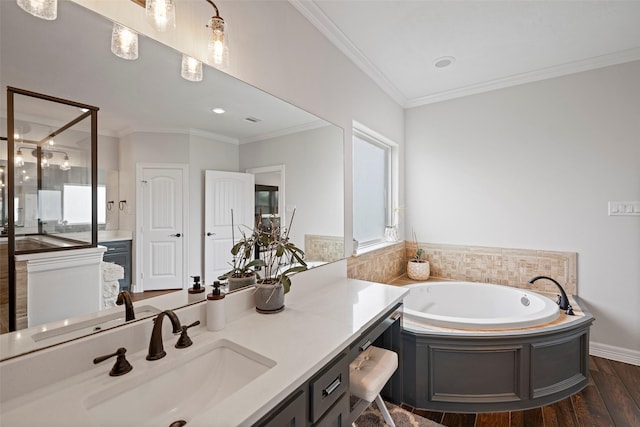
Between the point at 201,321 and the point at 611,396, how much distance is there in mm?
2782

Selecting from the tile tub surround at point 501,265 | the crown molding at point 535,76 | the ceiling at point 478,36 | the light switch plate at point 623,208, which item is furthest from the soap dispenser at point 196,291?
the light switch plate at point 623,208

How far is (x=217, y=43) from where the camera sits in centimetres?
122

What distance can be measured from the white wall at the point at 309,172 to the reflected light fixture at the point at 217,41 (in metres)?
0.41

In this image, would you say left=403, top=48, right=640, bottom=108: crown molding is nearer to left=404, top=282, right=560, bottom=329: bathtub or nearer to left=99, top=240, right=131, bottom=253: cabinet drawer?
left=404, top=282, right=560, bottom=329: bathtub

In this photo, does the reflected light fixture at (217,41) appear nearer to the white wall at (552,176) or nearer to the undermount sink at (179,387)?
the undermount sink at (179,387)

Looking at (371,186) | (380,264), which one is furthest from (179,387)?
(371,186)

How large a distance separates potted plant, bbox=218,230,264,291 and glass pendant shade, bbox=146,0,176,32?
0.90 meters

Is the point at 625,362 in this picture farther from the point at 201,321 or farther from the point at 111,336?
the point at 111,336

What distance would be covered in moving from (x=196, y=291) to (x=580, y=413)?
2489mm

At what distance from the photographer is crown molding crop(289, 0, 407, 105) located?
6.15 feet

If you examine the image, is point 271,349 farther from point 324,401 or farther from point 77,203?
point 77,203

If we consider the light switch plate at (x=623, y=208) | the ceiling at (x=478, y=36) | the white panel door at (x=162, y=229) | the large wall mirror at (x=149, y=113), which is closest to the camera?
the large wall mirror at (x=149, y=113)

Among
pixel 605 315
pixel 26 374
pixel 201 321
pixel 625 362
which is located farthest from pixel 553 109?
pixel 26 374

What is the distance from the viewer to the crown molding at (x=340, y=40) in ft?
6.15
